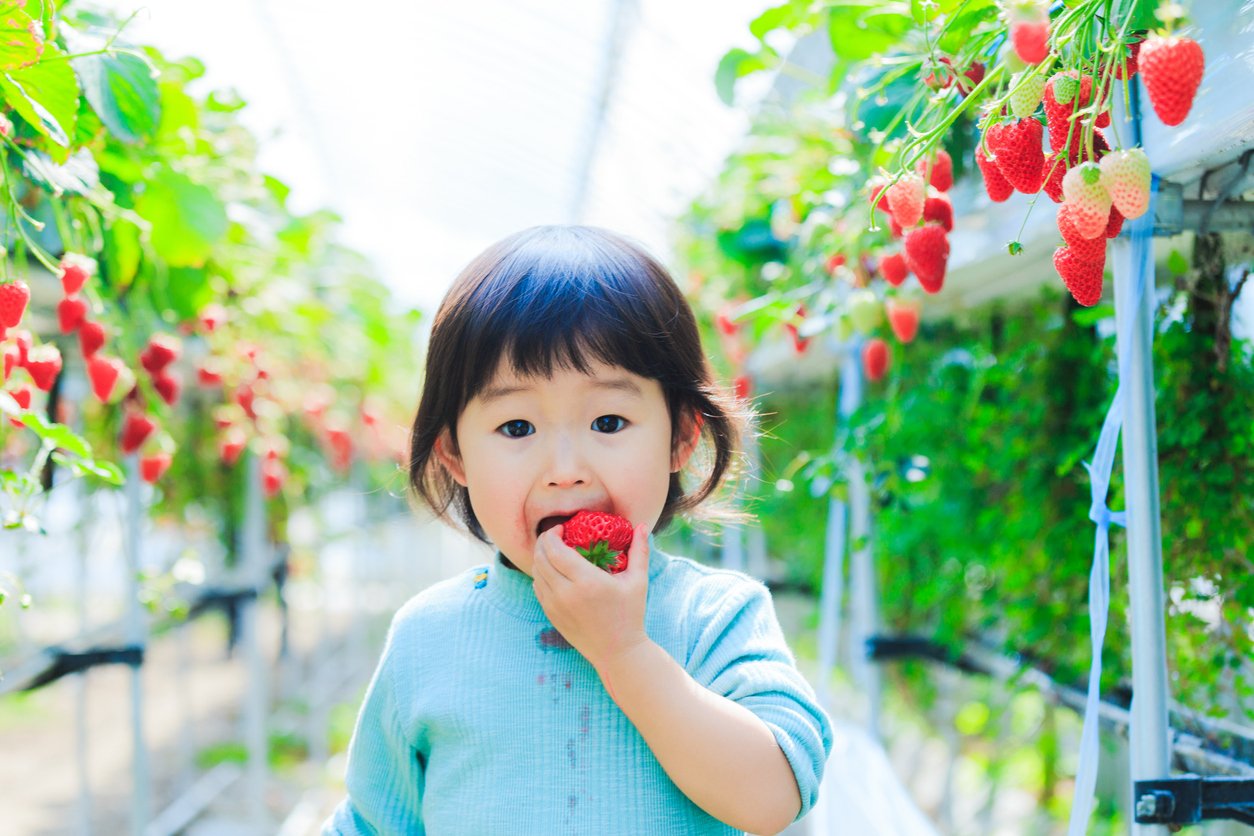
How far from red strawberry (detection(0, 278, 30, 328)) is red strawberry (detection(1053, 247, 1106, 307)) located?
922mm

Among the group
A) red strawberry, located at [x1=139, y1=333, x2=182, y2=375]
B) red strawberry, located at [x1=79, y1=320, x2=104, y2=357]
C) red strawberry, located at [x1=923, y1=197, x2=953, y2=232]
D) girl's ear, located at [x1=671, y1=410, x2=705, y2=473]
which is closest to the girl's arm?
girl's ear, located at [x1=671, y1=410, x2=705, y2=473]

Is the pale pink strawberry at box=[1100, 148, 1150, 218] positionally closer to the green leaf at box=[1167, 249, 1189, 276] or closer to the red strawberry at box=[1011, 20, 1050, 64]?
the red strawberry at box=[1011, 20, 1050, 64]

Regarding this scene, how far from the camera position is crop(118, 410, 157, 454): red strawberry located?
1.87m

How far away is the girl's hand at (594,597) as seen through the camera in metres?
0.90

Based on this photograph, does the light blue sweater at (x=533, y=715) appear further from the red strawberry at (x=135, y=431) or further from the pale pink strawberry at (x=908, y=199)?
the red strawberry at (x=135, y=431)

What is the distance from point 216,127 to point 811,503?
1.97 metres

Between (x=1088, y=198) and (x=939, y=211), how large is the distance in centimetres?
40

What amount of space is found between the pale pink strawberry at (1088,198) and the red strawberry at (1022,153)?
0.10m

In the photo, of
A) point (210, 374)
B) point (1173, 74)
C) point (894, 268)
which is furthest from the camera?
point (210, 374)

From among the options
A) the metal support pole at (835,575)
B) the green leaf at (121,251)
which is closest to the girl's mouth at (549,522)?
the green leaf at (121,251)

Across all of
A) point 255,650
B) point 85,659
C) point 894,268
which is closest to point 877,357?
point 894,268

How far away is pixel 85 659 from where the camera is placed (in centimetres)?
213

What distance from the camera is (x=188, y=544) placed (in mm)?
4883

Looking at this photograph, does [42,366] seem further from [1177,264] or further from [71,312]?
[1177,264]
